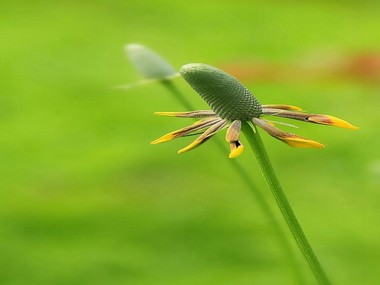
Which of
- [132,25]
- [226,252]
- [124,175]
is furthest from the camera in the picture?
[132,25]

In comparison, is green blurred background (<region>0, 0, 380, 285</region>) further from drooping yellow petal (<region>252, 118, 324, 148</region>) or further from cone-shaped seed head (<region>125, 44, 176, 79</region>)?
drooping yellow petal (<region>252, 118, 324, 148</region>)

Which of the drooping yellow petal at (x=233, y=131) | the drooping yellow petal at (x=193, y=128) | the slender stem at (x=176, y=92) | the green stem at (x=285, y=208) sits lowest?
the green stem at (x=285, y=208)

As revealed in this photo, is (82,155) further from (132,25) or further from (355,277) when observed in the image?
(132,25)

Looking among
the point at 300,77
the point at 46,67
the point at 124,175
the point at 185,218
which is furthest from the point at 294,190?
the point at 46,67

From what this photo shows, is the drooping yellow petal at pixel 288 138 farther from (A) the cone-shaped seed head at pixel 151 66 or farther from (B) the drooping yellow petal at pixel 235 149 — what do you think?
(A) the cone-shaped seed head at pixel 151 66

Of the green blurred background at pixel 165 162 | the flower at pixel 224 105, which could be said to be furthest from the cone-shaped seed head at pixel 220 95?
the green blurred background at pixel 165 162

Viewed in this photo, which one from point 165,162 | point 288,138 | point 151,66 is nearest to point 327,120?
point 288,138
